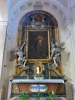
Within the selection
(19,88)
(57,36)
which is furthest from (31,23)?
(19,88)

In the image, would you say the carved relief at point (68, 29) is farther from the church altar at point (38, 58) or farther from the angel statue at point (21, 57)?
the angel statue at point (21, 57)

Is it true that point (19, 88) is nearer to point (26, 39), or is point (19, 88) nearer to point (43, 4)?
point (26, 39)

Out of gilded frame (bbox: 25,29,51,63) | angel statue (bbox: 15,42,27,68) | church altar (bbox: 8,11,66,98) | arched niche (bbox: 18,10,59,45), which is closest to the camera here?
church altar (bbox: 8,11,66,98)

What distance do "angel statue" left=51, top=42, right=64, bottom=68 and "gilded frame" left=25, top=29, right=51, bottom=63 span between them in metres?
0.21

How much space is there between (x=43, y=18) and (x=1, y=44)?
90.2 inches

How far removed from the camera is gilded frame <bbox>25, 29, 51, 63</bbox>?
6062mm

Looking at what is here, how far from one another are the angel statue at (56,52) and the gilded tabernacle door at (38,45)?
0.67ft

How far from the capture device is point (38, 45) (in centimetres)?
634

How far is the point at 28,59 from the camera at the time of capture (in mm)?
6016

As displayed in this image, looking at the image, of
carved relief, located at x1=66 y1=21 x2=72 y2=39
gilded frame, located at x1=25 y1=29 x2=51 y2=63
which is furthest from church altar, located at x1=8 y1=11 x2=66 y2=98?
carved relief, located at x1=66 y1=21 x2=72 y2=39

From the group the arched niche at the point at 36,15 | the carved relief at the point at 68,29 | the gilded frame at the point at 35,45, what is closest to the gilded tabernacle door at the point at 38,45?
the gilded frame at the point at 35,45

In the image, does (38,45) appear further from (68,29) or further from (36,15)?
(36,15)

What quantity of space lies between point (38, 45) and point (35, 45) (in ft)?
0.40

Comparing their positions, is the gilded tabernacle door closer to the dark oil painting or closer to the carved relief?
the dark oil painting
